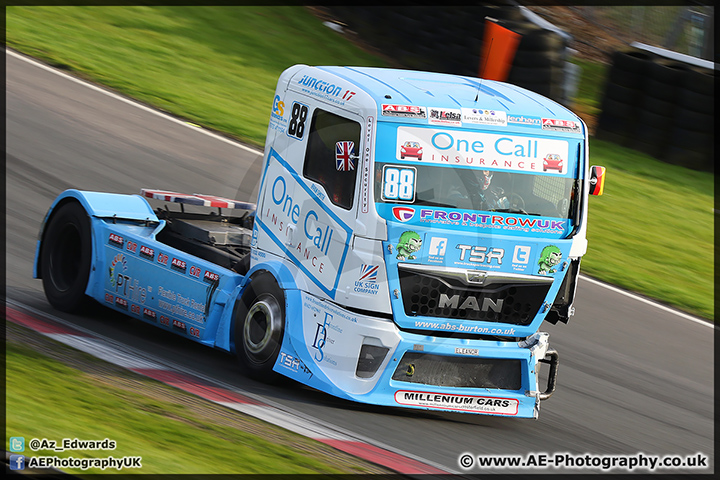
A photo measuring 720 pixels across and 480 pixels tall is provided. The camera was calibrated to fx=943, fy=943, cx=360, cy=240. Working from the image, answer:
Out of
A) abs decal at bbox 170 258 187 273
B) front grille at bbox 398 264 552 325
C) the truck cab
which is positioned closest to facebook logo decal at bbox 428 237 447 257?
the truck cab

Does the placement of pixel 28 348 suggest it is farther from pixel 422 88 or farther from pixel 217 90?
pixel 217 90

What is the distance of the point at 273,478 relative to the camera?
5520 mm

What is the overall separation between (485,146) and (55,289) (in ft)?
14.9

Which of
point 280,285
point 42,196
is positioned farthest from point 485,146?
point 42,196

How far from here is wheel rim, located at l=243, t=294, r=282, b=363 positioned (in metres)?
7.31

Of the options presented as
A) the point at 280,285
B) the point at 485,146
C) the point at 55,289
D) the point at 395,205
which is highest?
the point at 485,146

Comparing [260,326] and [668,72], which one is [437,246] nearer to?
[260,326]

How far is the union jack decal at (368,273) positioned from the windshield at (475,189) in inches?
18.9

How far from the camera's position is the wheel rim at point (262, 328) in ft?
24.0

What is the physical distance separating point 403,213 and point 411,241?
209mm

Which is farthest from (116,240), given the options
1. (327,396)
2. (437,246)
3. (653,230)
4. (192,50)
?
(192,50)

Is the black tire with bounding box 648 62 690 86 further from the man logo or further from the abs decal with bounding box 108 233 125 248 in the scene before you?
the abs decal with bounding box 108 233 125 248

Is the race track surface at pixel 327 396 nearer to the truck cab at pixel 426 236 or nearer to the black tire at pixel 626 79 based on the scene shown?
the truck cab at pixel 426 236

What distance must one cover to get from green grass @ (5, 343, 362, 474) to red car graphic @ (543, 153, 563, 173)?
2.80 m
